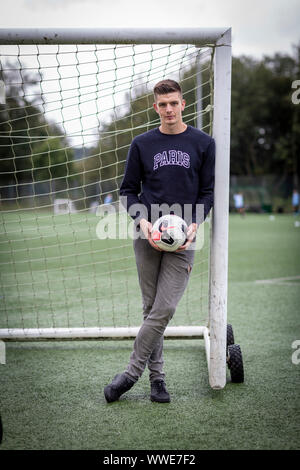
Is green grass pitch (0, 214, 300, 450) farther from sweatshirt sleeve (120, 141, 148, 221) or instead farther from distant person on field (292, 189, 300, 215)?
distant person on field (292, 189, 300, 215)

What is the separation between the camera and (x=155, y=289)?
11.2 feet

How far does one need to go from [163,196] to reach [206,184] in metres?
0.32

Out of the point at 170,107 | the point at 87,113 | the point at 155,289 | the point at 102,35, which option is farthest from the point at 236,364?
the point at 102,35

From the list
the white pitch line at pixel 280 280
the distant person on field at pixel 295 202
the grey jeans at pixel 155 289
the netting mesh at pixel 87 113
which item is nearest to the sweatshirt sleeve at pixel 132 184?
the grey jeans at pixel 155 289

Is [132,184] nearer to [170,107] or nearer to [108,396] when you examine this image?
[170,107]

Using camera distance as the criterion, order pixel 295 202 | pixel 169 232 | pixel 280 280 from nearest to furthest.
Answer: pixel 169 232 → pixel 280 280 → pixel 295 202

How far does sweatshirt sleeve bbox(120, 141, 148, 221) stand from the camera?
329 centimetres

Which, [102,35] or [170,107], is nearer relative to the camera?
[170,107]

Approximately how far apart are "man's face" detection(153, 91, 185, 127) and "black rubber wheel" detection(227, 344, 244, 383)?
1.72 metres

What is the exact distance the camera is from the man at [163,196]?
3223mm

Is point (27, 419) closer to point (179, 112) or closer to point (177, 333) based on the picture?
point (177, 333)

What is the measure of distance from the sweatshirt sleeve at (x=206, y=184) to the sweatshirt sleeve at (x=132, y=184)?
0.37 metres

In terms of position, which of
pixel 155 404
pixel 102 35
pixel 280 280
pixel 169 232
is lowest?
pixel 280 280

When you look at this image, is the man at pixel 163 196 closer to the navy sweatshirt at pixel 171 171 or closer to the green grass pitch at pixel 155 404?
the navy sweatshirt at pixel 171 171
